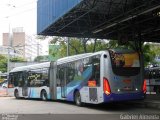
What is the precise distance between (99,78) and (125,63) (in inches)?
59.3

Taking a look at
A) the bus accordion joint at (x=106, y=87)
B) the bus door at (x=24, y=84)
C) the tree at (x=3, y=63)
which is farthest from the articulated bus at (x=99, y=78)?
the tree at (x=3, y=63)

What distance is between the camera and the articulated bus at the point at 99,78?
19.0 meters

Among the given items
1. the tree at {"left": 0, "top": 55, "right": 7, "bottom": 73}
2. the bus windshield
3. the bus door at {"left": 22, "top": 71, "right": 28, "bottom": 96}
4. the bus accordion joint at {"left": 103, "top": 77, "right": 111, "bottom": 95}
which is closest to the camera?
the bus accordion joint at {"left": 103, "top": 77, "right": 111, "bottom": 95}

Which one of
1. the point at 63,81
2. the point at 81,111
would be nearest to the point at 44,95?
the point at 63,81

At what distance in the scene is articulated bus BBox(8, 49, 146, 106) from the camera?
62.3 ft

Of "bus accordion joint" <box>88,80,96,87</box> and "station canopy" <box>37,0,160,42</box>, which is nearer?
"bus accordion joint" <box>88,80,96,87</box>

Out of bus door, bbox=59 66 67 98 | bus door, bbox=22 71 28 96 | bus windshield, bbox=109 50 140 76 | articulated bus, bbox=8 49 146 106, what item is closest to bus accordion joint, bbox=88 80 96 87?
articulated bus, bbox=8 49 146 106

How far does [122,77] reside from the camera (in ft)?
63.0

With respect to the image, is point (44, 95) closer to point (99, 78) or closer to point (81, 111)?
point (81, 111)

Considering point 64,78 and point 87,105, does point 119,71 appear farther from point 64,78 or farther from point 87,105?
point 64,78

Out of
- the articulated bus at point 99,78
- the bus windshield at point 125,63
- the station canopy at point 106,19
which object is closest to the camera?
the articulated bus at point 99,78

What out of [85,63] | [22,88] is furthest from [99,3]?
[22,88]

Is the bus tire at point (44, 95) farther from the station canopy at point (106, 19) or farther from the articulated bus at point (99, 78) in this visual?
the station canopy at point (106, 19)

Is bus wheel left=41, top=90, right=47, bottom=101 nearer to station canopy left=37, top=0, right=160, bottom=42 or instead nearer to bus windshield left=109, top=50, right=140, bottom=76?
station canopy left=37, top=0, right=160, bottom=42
